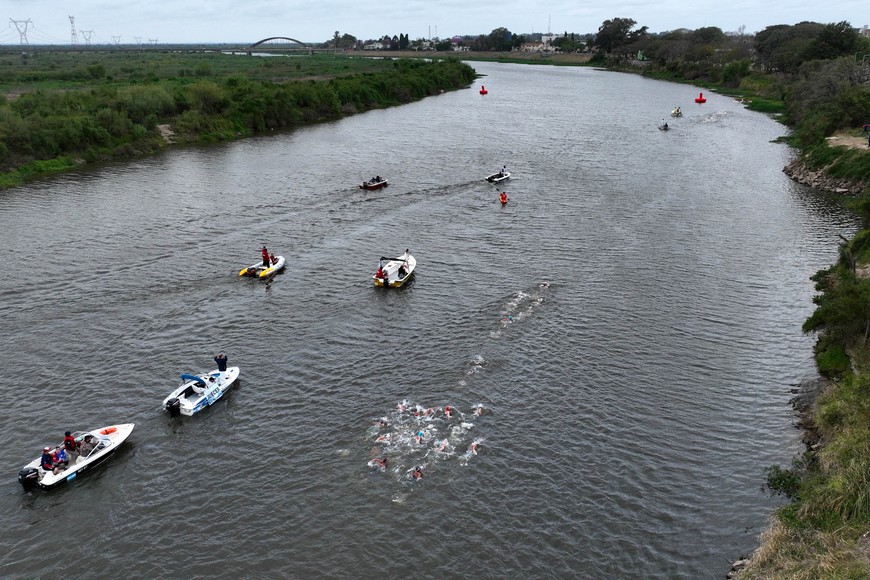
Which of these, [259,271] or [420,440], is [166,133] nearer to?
[259,271]

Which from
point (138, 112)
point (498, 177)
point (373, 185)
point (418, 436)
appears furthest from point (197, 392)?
point (138, 112)

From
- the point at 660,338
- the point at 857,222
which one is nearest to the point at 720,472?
the point at 660,338

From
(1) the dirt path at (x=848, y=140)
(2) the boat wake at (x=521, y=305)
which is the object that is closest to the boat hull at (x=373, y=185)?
(2) the boat wake at (x=521, y=305)

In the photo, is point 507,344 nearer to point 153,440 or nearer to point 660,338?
point 660,338

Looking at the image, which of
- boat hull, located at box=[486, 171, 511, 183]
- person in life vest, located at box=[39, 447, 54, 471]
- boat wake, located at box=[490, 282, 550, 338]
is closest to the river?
boat wake, located at box=[490, 282, 550, 338]

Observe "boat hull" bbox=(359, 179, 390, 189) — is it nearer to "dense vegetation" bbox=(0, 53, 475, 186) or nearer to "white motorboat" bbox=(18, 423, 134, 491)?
"dense vegetation" bbox=(0, 53, 475, 186)

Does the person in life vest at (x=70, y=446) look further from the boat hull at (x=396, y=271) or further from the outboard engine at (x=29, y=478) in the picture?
the boat hull at (x=396, y=271)
